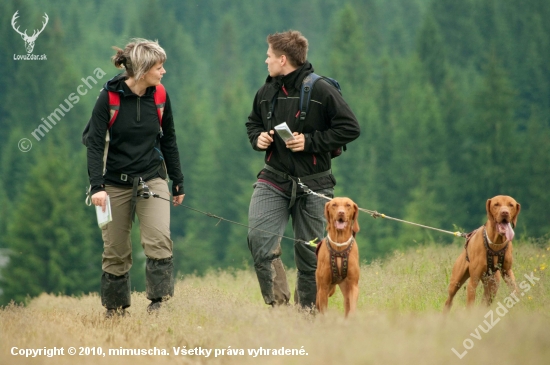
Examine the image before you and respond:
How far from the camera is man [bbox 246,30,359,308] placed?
7.00 metres

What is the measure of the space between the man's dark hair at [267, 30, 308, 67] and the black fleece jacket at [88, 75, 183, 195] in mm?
1134

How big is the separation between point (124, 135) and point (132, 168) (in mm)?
285

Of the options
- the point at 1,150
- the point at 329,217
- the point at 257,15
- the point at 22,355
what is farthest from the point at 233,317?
the point at 257,15

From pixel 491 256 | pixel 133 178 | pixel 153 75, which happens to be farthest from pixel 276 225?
pixel 491 256

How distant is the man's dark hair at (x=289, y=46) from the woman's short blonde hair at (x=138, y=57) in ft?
3.04

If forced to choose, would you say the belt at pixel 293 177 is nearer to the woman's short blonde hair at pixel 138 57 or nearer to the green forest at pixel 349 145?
the woman's short blonde hair at pixel 138 57

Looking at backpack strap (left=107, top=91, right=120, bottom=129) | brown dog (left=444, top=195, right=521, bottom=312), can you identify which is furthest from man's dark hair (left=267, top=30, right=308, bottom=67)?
brown dog (left=444, top=195, right=521, bottom=312)

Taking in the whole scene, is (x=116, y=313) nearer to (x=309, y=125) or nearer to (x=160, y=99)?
(x=160, y=99)

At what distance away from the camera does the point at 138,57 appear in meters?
7.19

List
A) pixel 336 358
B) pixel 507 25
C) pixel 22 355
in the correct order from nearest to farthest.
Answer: pixel 336 358
pixel 22 355
pixel 507 25

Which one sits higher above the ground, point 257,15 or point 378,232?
point 257,15

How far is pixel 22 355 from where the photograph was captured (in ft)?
17.7

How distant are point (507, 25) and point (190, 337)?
70.3 m

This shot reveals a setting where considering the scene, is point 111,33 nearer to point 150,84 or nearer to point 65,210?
point 65,210
